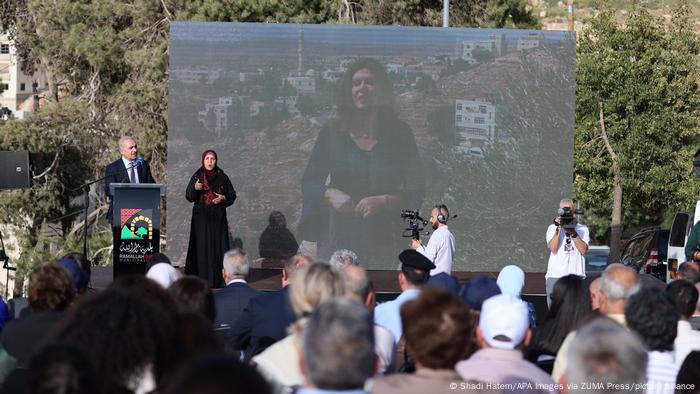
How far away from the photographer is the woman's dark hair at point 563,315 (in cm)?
604

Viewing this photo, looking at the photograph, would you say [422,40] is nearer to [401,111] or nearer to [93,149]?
[401,111]

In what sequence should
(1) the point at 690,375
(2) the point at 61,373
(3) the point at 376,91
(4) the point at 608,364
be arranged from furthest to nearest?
(3) the point at 376,91 → (1) the point at 690,375 → (4) the point at 608,364 → (2) the point at 61,373

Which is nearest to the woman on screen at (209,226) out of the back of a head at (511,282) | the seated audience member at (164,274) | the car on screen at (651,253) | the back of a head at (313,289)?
the seated audience member at (164,274)

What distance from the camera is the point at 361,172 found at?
49.5 feet

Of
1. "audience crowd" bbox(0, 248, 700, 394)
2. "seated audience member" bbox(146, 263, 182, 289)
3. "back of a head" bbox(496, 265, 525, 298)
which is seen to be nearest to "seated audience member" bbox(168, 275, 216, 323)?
"audience crowd" bbox(0, 248, 700, 394)

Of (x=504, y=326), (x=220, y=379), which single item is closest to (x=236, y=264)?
(x=504, y=326)

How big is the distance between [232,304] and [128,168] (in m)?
4.65

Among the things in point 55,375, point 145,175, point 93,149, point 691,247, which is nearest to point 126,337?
point 55,375

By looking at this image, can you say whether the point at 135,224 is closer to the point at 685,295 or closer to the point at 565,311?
the point at 565,311

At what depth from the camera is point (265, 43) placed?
15094 millimetres

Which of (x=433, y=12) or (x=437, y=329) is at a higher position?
(x=433, y=12)

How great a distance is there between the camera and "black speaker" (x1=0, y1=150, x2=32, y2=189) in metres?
13.4

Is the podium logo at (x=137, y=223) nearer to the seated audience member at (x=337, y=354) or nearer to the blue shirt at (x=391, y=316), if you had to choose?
the blue shirt at (x=391, y=316)

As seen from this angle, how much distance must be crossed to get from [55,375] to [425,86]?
12.4 m
